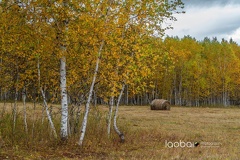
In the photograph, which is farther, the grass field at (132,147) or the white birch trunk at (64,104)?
the white birch trunk at (64,104)

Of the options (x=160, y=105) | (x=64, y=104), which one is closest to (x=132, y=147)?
(x=64, y=104)

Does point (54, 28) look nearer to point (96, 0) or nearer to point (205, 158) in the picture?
point (96, 0)

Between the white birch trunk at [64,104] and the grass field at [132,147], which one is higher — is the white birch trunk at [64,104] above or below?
above

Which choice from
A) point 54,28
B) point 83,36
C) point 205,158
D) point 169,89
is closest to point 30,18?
point 54,28

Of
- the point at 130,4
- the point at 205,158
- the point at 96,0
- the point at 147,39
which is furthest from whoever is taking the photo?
the point at 147,39

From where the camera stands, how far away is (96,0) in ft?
38.1

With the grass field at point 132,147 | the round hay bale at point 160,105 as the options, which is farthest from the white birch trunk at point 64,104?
the round hay bale at point 160,105

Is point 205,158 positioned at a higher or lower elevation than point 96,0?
lower

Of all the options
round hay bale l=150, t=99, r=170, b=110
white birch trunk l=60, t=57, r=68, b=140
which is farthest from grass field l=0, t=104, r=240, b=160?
round hay bale l=150, t=99, r=170, b=110

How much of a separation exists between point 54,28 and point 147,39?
4.56 meters

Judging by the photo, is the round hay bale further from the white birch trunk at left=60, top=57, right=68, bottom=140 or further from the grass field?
the white birch trunk at left=60, top=57, right=68, bottom=140

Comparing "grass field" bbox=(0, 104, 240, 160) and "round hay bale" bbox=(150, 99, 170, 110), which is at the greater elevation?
"round hay bale" bbox=(150, 99, 170, 110)

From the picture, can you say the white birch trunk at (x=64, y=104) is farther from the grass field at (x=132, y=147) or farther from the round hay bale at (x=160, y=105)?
the round hay bale at (x=160, y=105)

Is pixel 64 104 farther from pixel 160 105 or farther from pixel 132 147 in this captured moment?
pixel 160 105
